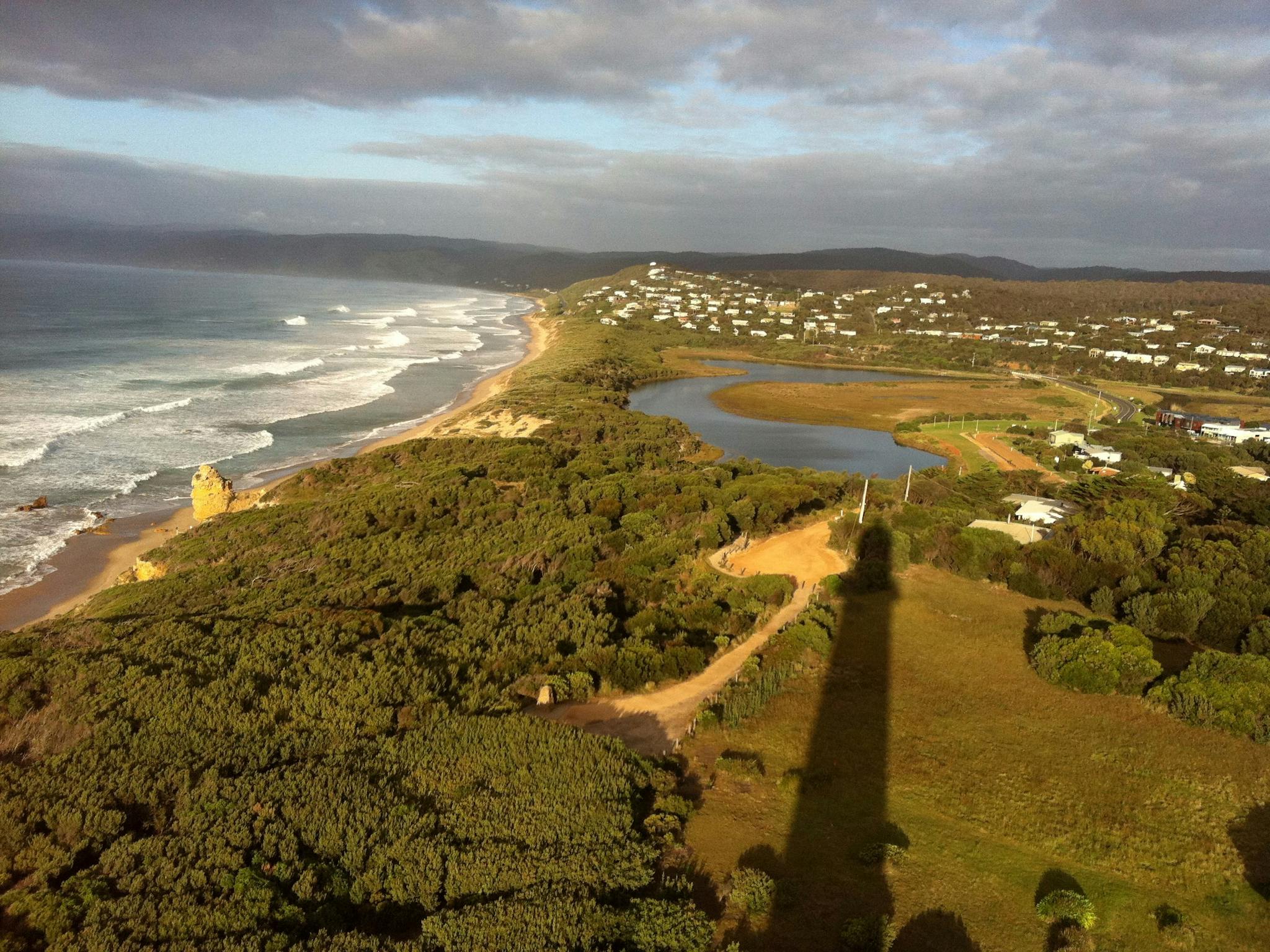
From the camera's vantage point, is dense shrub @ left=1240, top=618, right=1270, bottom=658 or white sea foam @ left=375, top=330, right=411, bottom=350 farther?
white sea foam @ left=375, top=330, right=411, bottom=350

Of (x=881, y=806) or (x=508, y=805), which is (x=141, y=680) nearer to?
(x=508, y=805)

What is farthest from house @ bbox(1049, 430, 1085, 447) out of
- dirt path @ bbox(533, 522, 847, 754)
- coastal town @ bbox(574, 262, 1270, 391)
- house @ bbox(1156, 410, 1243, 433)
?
coastal town @ bbox(574, 262, 1270, 391)

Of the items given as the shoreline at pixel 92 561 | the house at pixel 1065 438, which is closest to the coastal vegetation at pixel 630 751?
the shoreline at pixel 92 561

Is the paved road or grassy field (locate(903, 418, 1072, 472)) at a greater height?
the paved road

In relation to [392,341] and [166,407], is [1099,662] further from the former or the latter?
[392,341]

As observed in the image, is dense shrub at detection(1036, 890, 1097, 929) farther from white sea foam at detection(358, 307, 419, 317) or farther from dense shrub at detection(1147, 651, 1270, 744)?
white sea foam at detection(358, 307, 419, 317)

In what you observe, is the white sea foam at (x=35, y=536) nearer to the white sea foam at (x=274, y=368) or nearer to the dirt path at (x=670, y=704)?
the dirt path at (x=670, y=704)

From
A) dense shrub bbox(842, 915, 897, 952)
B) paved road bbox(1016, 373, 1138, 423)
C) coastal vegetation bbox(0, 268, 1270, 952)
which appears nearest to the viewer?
dense shrub bbox(842, 915, 897, 952)

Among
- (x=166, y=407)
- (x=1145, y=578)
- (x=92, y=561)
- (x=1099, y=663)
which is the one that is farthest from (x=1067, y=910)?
(x=166, y=407)
